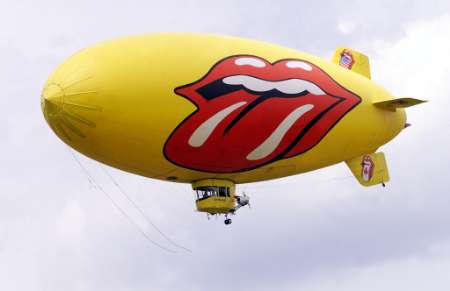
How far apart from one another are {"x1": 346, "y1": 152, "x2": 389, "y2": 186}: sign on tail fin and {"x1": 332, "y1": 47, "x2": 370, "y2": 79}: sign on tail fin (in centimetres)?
412

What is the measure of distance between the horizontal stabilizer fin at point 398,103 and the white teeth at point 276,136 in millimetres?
5145

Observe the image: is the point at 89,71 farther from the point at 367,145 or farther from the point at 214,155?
the point at 367,145

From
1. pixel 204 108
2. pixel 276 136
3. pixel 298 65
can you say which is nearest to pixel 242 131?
pixel 276 136

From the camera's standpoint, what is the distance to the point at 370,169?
47125 millimetres

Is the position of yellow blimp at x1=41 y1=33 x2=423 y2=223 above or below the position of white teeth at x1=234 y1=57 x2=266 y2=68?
below

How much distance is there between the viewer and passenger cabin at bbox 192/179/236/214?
141 ft

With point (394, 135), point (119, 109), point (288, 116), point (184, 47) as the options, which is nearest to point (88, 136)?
point (119, 109)

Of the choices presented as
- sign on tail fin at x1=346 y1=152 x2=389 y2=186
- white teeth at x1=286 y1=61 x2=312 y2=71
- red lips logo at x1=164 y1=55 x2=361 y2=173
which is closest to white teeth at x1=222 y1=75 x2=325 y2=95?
red lips logo at x1=164 y1=55 x2=361 y2=173

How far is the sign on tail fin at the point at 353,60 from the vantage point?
48.1m

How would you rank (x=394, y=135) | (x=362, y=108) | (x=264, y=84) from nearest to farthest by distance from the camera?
1. (x=264, y=84)
2. (x=362, y=108)
3. (x=394, y=135)

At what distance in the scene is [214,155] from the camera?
4041cm

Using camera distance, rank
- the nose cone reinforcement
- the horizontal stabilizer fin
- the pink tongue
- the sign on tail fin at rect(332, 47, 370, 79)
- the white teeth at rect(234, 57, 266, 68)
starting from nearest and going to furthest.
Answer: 1. the nose cone reinforcement
2. the pink tongue
3. the white teeth at rect(234, 57, 266, 68)
4. the horizontal stabilizer fin
5. the sign on tail fin at rect(332, 47, 370, 79)

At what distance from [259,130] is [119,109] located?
6076 mm

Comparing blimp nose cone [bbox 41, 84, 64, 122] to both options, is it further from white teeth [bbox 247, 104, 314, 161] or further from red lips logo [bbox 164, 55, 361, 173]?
Answer: white teeth [bbox 247, 104, 314, 161]
